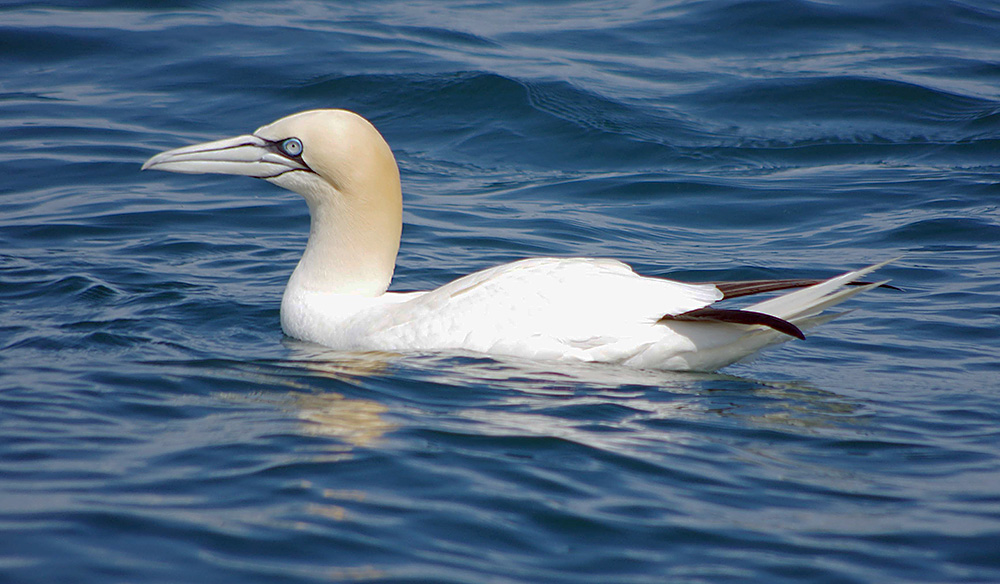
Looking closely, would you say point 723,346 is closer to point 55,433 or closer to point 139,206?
point 55,433

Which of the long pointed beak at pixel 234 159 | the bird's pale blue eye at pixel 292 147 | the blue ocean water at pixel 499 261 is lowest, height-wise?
the blue ocean water at pixel 499 261

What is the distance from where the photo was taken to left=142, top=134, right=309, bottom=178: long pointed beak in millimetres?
6027

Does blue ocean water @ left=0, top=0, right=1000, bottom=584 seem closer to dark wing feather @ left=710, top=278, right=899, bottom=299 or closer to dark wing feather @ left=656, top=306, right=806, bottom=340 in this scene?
dark wing feather @ left=656, top=306, right=806, bottom=340

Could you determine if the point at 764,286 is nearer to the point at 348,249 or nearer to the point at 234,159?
the point at 348,249

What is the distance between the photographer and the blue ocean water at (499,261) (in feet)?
Result: 11.5

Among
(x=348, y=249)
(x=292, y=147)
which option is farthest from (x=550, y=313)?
(x=292, y=147)

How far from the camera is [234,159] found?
608cm

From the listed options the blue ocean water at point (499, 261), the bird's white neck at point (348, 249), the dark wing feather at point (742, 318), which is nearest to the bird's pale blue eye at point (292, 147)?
the bird's white neck at point (348, 249)

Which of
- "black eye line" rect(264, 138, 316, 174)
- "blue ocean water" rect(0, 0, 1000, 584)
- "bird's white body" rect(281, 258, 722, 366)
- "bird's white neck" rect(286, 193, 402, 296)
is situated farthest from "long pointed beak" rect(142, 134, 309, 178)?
"bird's white body" rect(281, 258, 722, 366)

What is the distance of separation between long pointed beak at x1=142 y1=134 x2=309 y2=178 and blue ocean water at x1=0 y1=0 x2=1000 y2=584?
853 millimetres

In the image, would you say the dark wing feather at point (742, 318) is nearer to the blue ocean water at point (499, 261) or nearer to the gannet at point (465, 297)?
the gannet at point (465, 297)

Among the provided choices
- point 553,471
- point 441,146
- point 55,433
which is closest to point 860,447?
point 553,471

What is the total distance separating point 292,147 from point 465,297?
1330 mm

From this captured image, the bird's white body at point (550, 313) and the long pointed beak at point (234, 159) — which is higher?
the long pointed beak at point (234, 159)
